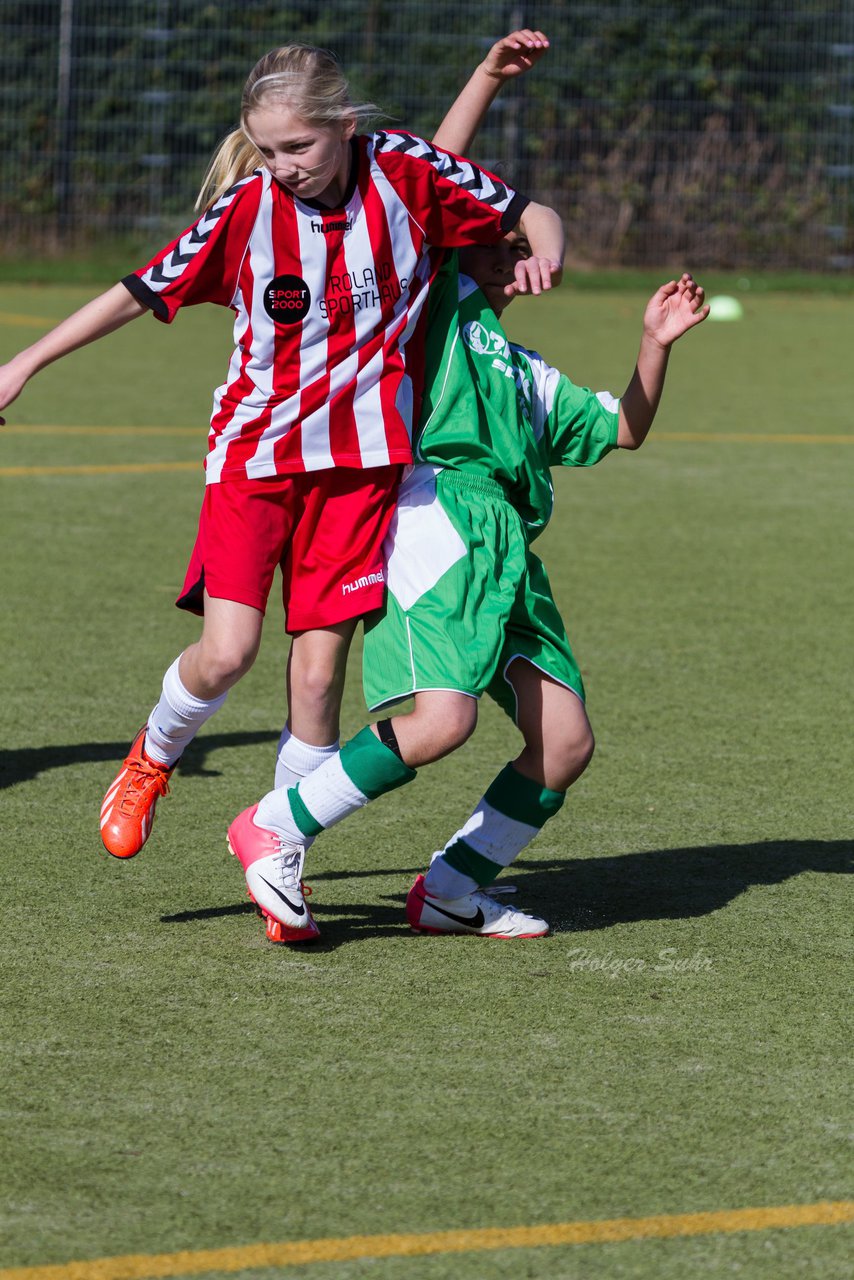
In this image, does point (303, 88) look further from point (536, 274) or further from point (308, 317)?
point (536, 274)

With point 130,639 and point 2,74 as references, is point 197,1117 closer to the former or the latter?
point 130,639

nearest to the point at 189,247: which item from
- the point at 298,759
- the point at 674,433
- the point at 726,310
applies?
the point at 298,759

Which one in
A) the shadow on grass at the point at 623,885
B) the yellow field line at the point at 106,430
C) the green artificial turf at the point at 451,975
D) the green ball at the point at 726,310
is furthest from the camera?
the green ball at the point at 726,310

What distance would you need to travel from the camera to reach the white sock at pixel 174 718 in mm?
3924

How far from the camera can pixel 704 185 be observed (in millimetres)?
20469

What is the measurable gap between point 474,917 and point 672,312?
127cm

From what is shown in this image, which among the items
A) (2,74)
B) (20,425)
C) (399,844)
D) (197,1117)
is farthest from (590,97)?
(197,1117)

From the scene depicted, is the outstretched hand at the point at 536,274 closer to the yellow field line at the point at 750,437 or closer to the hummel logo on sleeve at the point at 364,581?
the hummel logo on sleeve at the point at 364,581

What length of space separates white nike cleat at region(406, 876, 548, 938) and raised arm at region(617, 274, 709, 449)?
3.16ft

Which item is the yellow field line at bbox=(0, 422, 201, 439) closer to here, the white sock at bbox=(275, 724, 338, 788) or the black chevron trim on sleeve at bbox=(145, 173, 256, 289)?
the white sock at bbox=(275, 724, 338, 788)

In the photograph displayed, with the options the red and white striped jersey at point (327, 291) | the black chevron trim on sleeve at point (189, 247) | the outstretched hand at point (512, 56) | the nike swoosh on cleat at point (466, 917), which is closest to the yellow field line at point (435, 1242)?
the nike swoosh on cleat at point (466, 917)

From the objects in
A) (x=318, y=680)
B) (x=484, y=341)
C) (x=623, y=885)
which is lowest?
(x=623, y=885)

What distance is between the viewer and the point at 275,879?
12.0 feet

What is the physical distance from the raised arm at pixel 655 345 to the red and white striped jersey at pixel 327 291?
1.20 feet
